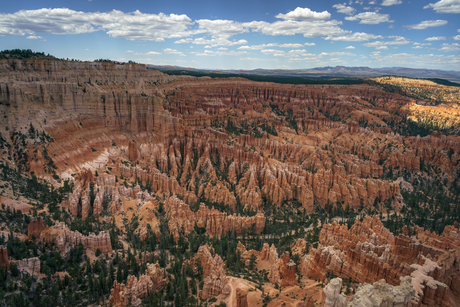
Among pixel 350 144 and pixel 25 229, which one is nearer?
pixel 25 229

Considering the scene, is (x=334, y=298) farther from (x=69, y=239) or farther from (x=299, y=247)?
(x=69, y=239)

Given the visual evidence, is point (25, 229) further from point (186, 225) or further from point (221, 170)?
point (221, 170)

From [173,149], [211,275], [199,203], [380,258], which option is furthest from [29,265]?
[173,149]

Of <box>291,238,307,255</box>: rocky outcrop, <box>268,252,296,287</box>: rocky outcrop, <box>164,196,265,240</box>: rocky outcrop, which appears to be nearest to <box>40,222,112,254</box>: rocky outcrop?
<box>164,196,265,240</box>: rocky outcrop

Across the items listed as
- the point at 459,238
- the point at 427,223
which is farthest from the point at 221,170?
the point at 459,238

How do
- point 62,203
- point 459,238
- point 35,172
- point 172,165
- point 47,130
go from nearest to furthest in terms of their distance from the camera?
1. point 459,238
2. point 62,203
3. point 35,172
4. point 47,130
5. point 172,165

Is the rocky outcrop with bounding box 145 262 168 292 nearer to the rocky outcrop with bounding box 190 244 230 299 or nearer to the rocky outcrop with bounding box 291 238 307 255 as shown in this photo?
the rocky outcrop with bounding box 190 244 230 299

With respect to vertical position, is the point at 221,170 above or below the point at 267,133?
below

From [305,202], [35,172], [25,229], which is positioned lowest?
[305,202]
